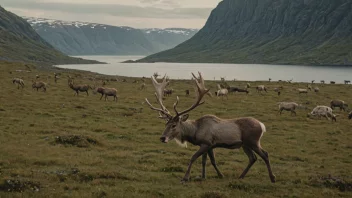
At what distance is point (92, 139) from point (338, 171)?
13.0 metres

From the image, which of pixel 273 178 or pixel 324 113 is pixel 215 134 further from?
pixel 324 113

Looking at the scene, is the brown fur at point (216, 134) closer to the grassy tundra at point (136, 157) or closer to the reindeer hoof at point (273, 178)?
the reindeer hoof at point (273, 178)

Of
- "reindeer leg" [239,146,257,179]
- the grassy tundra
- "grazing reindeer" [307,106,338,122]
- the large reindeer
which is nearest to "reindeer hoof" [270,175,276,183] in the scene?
the large reindeer

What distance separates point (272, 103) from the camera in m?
45.4

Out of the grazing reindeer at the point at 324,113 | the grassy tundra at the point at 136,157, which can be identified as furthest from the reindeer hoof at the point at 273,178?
the grazing reindeer at the point at 324,113

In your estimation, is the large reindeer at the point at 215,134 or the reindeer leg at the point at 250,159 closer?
the large reindeer at the point at 215,134

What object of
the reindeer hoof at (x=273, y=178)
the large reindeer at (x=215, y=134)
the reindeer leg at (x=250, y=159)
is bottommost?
the reindeer hoof at (x=273, y=178)

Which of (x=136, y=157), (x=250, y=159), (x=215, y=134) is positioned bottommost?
A: (x=136, y=157)

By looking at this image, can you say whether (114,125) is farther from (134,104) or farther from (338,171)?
(338,171)

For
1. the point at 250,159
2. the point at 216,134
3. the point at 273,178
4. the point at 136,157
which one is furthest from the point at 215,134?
the point at 136,157

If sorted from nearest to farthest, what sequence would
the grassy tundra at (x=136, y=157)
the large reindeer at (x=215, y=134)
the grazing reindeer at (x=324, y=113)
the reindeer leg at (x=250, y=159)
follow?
the grassy tundra at (x=136, y=157), the large reindeer at (x=215, y=134), the reindeer leg at (x=250, y=159), the grazing reindeer at (x=324, y=113)

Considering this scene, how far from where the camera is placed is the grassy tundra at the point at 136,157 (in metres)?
13.3

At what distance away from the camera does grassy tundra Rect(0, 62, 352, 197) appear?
1326 cm

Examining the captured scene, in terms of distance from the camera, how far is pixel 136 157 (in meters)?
18.7
